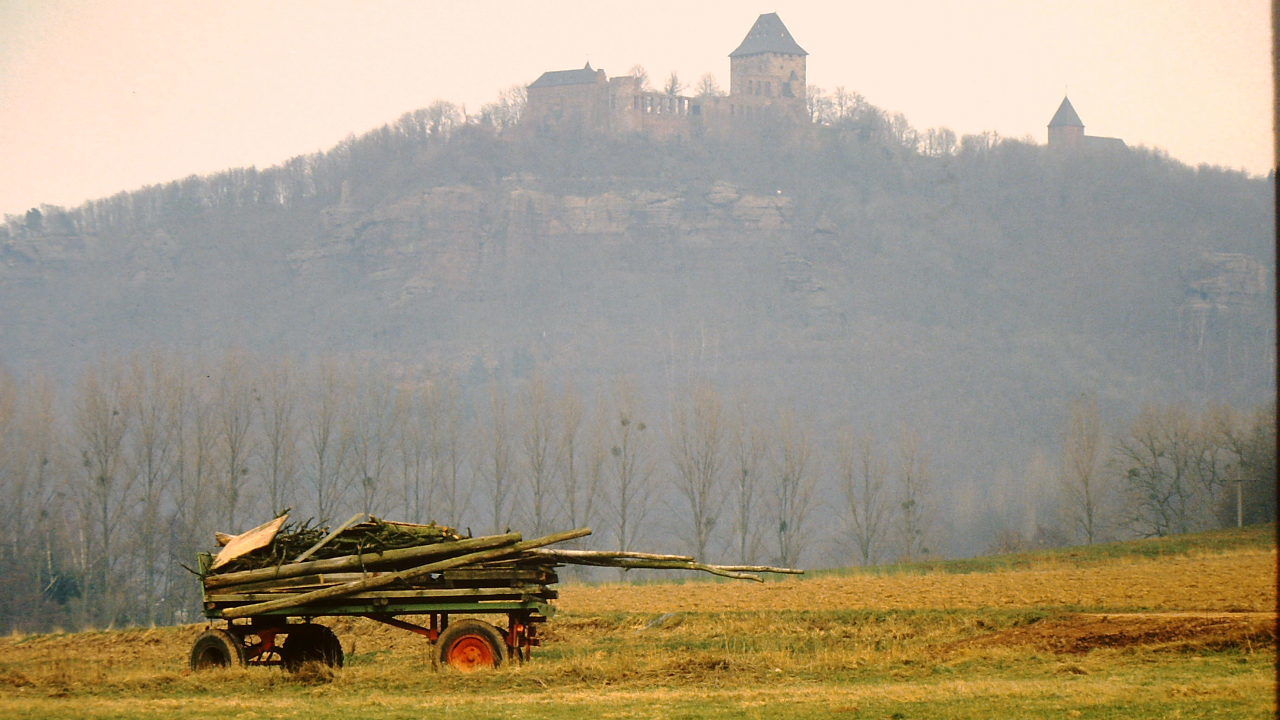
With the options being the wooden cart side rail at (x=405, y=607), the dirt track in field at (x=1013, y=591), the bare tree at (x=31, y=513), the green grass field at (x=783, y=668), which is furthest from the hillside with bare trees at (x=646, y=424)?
the wooden cart side rail at (x=405, y=607)

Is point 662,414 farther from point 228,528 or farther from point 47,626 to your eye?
point 47,626

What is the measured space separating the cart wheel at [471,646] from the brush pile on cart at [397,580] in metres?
0.01

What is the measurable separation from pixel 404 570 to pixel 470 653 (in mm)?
1305

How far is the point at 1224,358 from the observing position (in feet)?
571

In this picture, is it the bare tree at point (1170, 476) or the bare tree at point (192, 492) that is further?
the bare tree at point (1170, 476)

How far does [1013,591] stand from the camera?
3291 centimetres

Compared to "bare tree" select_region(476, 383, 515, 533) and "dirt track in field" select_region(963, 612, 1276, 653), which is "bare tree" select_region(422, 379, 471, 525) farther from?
"dirt track in field" select_region(963, 612, 1276, 653)

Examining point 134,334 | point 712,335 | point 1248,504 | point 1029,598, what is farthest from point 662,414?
point 1029,598

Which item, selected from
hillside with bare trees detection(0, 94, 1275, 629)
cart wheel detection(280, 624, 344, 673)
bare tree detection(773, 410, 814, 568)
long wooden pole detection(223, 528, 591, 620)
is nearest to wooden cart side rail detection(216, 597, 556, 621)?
long wooden pole detection(223, 528, 591, 620)

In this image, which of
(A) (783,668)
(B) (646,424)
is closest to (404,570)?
(A) (783,668)

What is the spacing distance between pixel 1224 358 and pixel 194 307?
124 m

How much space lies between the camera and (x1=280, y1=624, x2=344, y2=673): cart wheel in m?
20.9

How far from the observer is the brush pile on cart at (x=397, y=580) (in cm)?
1903

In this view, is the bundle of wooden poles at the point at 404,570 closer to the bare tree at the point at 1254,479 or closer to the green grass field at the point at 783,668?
the green grass field at the point at 783,668
